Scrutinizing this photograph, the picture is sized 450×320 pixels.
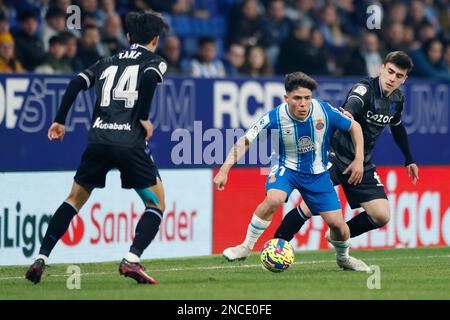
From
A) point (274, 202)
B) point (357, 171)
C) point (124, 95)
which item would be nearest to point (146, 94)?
point (124, 95)

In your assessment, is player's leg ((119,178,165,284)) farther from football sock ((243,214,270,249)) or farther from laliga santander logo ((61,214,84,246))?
laliga santander logo ((61,214,84,246))

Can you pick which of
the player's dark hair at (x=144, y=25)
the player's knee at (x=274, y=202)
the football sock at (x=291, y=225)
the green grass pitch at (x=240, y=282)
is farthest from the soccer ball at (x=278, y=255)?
the player's dark hair at (x=144, y=25)

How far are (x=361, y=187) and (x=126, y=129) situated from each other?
266 cm

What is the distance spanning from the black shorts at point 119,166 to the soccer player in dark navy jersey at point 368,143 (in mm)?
1995

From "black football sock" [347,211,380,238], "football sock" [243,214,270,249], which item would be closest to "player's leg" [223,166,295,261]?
"football sock" [243,214,270,249]

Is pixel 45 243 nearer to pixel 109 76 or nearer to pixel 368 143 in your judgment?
pixel 109 76

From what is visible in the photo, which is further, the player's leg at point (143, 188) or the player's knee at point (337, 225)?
the player's knee at point (337, 225)

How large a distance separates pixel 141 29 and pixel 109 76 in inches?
17.4

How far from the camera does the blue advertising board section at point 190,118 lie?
39.6ft

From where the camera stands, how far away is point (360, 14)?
19391 mm

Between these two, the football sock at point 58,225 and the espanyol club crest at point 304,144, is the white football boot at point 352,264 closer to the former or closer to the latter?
the espanyol club crest at point 304,144
